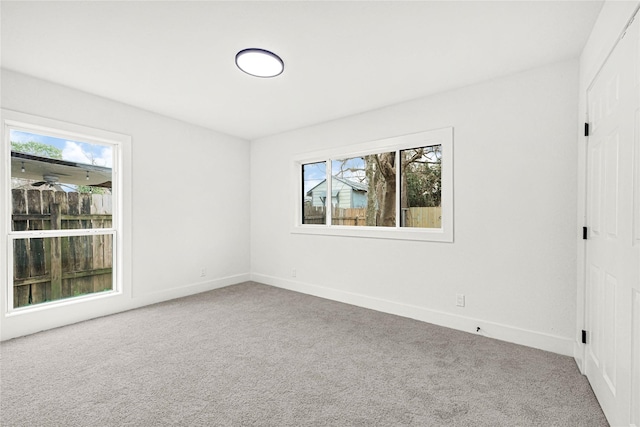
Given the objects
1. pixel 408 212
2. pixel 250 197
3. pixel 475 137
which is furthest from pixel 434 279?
pixel 250 197

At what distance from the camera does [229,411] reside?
5.85 feet

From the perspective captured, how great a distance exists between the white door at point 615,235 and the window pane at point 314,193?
2.96m

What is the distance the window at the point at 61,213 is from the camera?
2934 millimetres

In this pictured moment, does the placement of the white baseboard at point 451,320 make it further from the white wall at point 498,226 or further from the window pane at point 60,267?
the window pane at point 60,267

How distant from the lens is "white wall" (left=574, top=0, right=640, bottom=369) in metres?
1.70

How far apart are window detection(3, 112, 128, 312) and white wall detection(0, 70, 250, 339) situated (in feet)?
0.51

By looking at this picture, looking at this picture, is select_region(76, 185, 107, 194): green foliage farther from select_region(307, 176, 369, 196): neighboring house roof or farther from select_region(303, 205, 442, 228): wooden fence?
select_region(307, 176, 369, 196): neighboring house roof

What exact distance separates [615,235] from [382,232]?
7.06 feet

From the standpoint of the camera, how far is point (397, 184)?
143 inches

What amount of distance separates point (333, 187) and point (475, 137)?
1960mm

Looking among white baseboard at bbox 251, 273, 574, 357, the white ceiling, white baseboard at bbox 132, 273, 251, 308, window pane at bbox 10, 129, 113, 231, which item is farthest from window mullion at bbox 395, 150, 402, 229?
window pane at bbox 10, 129, 113, 231

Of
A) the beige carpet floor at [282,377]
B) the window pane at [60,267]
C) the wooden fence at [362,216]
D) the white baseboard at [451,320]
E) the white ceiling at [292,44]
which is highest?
the white ceiling at [292,44]

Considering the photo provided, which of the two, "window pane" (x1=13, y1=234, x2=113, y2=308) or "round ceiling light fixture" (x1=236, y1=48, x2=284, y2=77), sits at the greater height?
"round ceiling light fixture" (x1=236, y1=48, x2=284, y2=77)

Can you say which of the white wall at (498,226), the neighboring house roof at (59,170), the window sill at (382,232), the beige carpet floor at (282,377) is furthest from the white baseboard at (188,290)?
the white wall at (498,226)
